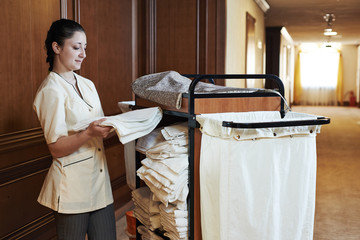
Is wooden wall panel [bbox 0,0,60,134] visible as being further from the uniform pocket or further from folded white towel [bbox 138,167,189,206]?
folded white towel [bbox 138,167,189,206]

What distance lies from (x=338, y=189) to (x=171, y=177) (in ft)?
10.9

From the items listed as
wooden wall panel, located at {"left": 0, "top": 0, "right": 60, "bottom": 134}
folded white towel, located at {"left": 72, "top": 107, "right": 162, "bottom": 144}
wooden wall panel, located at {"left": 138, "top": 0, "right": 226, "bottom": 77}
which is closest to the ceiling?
wooden wall panel, located at {"left": 138, "top": 0, "right": 226, "bottom": 77}

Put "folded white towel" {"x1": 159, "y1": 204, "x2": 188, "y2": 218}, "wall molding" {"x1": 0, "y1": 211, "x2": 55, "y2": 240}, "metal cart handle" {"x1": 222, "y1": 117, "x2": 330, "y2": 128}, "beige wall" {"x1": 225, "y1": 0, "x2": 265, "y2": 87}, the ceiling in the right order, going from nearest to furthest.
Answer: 1. "metal cart handle" {"x1": 222, "y1": 117, "x2": 330, "y2": 128}
2. "folded white towel" {"x1": 159, "y1": 204, "x2": 188, "y2": 218}
3. "wall molding" {"x1": 0, "y1": 211, "x2": 55, "y2": 240}
4. "beige wall" {"x1": 225, "y1": 0, "x2": 265, "y2": 87}
5. the ceiling

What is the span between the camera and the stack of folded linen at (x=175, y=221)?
1771mm

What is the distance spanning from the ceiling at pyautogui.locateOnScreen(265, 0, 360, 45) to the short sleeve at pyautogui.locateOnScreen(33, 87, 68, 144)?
7.12 m

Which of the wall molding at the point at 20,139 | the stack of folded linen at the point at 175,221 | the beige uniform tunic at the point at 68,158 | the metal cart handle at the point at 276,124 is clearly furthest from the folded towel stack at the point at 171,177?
the wall molding at the point at 20,139

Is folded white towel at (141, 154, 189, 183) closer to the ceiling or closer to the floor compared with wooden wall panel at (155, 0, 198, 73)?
closer to the floor

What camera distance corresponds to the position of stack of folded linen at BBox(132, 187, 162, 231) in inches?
78.0

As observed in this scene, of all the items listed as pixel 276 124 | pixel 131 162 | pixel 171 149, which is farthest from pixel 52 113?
pixel 276 124

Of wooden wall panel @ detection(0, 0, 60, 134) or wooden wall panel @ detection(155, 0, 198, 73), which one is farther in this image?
wooden wall panel @ detection(155, 0, 198, 73)

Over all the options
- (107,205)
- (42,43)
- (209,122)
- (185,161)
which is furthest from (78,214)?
(42,43)

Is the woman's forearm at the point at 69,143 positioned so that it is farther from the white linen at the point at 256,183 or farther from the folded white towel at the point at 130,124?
the white linen at the point at 256,183

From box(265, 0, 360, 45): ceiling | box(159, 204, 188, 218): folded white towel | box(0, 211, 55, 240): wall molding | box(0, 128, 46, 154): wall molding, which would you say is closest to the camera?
box(159, 204, 188, 218): folded white towel

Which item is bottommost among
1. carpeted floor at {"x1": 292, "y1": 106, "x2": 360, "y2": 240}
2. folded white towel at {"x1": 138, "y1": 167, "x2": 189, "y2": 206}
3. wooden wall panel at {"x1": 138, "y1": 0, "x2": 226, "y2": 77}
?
carpeted floor at {"x1": 292, "y1": 106, "x2": 360, "y2": 240}
